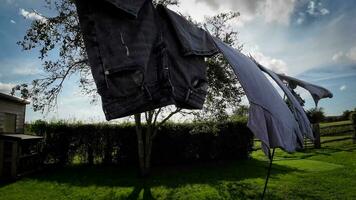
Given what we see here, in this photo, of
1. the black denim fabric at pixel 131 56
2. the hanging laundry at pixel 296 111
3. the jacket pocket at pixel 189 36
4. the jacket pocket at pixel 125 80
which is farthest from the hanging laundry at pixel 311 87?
the jacket pocket at pixel 125 80

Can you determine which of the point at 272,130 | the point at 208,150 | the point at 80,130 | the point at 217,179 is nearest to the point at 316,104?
the point at 272,130

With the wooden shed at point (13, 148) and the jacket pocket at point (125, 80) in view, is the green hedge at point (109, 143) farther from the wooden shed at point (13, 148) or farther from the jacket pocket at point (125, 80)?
the jacket pocket at point (125, 80)

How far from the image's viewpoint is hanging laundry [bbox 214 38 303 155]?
104 inches

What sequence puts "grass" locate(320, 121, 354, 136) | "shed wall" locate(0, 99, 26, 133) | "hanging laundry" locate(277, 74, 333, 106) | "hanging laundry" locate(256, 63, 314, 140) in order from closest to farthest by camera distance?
1. "hanging laundry" locate(256, 63, 314, 140)
2. "hanging laundry" locate(277, 74, 333, 106)
3. "shed wall" locate(0, 99, 26, 133)
4. "grass" locate(320, 121, 354, 136)

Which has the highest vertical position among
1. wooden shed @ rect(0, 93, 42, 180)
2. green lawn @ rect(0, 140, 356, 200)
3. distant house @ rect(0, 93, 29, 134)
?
distant house @ rect(0, 93, 29, 134)

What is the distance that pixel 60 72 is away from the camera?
36.0ft

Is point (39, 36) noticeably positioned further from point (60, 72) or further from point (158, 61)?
point (158, 61)

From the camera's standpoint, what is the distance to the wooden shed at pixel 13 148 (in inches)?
484

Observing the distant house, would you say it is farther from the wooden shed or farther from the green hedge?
the green hedge

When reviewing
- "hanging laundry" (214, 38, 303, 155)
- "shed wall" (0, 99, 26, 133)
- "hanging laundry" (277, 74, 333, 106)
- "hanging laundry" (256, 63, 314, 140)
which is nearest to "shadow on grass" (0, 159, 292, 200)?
"hanging laundry" (277, 74, 333, 106)

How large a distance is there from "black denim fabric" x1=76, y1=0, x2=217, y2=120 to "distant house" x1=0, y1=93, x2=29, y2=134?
15.6m

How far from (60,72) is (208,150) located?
800 centimetres

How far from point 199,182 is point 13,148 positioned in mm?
7688

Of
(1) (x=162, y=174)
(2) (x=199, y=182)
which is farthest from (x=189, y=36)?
(1) (x=162, y=174)
